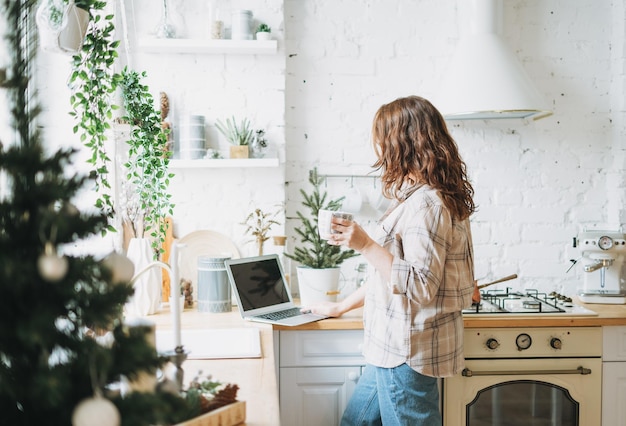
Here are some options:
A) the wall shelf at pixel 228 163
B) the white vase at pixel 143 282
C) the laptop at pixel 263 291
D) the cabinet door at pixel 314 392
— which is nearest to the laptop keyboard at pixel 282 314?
the laptop at pixel 263 291

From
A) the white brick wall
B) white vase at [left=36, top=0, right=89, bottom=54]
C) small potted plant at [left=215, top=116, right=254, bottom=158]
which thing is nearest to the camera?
white vase at [left=36, top=0, right=89, bottom=54]

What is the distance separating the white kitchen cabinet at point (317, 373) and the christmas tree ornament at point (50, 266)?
77.7 inches

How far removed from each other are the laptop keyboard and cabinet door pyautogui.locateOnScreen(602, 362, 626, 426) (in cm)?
129

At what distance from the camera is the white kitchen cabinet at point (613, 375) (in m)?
2.79

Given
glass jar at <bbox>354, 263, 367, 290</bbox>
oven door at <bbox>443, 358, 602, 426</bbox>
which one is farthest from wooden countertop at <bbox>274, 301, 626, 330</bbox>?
glass jar at <bbox>354, 263, 367, 290</bbox>

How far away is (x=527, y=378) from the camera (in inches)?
108

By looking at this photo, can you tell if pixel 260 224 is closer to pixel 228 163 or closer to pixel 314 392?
pixel 228 163

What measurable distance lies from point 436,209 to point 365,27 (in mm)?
1474

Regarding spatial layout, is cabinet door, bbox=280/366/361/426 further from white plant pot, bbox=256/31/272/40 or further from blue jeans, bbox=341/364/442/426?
white plant pot, bbox=256/31/272/40

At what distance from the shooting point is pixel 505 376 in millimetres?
2750

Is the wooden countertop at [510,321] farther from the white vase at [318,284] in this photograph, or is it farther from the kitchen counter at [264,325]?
the white vase at [318,284]

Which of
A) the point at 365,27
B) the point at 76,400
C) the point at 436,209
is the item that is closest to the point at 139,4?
the point at 365,27

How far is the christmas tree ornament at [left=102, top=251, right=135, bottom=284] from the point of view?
0.84 meters

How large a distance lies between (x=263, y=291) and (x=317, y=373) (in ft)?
1.33
